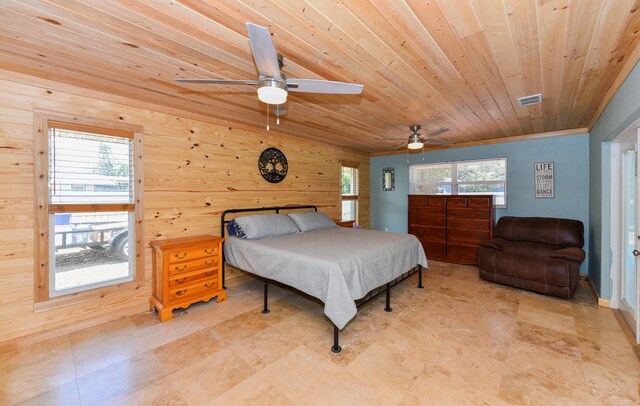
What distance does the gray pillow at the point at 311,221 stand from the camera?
13.7 ft

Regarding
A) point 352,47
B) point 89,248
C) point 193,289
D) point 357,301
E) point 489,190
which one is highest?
point 352,47

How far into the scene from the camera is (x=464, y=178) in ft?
17.8

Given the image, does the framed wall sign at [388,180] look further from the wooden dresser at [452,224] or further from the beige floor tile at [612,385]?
the beige floor tile at [612,385]

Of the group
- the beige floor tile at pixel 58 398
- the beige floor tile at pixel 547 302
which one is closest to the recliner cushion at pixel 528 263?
the beige floor tile at pixel 547 302

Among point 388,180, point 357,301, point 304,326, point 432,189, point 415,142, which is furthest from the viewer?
point 388,180

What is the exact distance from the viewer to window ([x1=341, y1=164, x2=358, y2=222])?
243 inches

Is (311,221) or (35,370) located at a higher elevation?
(311,221)

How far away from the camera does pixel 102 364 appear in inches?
82.9

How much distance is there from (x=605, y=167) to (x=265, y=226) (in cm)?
418

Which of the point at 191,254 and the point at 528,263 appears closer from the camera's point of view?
the point at 191,254

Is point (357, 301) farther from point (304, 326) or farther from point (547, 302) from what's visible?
point (547, 302)

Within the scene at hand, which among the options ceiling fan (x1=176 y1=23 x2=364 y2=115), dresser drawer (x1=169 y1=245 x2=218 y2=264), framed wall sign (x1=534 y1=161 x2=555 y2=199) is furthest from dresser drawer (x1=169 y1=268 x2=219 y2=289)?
framed wall sign (x1=534 y1=161 x2=555 y2=199)

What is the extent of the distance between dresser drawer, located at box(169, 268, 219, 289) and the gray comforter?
1.03 ft

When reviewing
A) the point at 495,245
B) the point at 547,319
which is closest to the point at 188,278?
the point at 547,319
